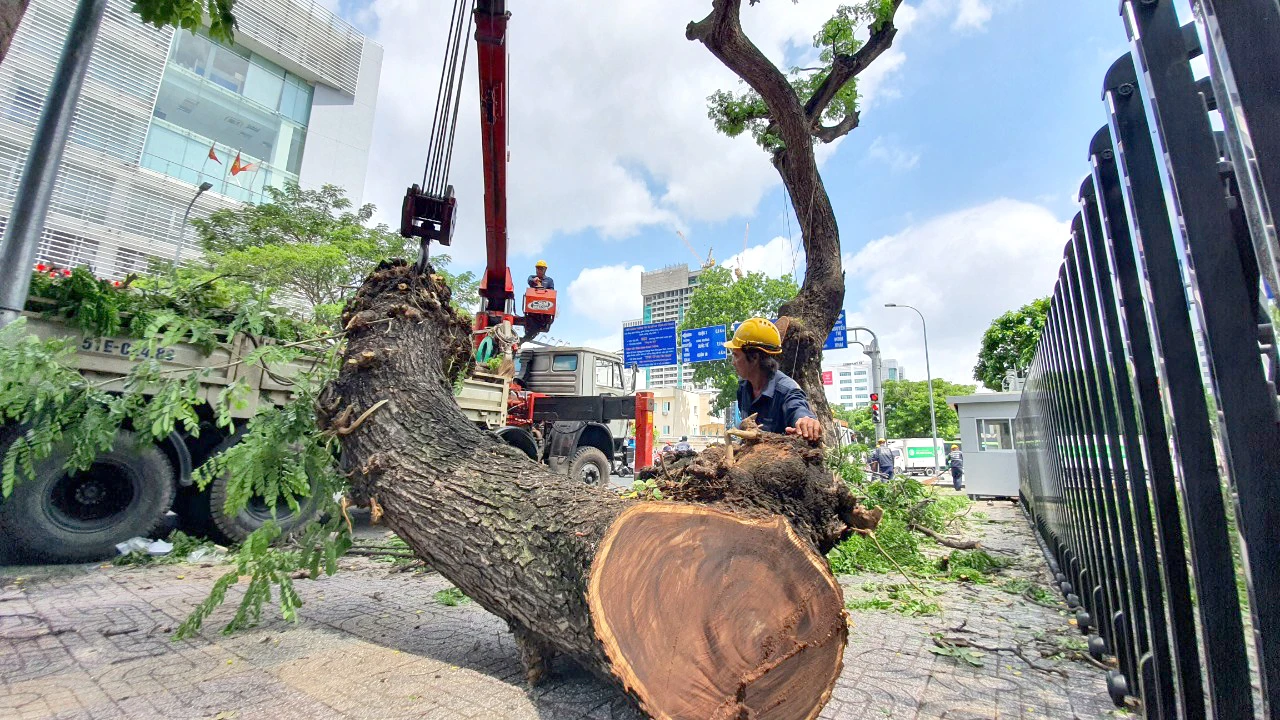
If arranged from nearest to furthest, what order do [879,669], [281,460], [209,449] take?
[879,669] < [281,460] < [209,449]

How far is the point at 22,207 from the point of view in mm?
4375

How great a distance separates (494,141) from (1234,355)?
708 centimetres

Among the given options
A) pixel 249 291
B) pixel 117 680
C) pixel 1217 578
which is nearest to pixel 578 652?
pixel 1217 578

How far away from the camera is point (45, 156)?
4504 mm

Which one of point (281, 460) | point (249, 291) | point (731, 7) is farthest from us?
point (731, 7)

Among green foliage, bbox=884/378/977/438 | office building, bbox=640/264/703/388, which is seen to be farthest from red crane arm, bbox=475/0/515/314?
green foliage, bbox=884/378/977/438

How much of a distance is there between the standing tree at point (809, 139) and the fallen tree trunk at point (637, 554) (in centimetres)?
380

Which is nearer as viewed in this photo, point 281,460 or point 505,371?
point 281,460

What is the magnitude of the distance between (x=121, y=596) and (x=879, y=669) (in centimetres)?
456

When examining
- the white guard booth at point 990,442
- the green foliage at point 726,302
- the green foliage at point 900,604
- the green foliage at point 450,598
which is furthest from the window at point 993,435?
the green foliage at point 726,302

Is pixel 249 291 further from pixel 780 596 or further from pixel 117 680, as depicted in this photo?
pixel 780 596

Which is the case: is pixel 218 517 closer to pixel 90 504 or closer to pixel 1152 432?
pixel 90 504

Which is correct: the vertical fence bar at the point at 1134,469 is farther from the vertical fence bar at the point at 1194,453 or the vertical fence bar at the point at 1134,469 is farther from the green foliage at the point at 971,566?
the green foliage at the point at 971,566

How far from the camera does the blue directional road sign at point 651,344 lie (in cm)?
2069
